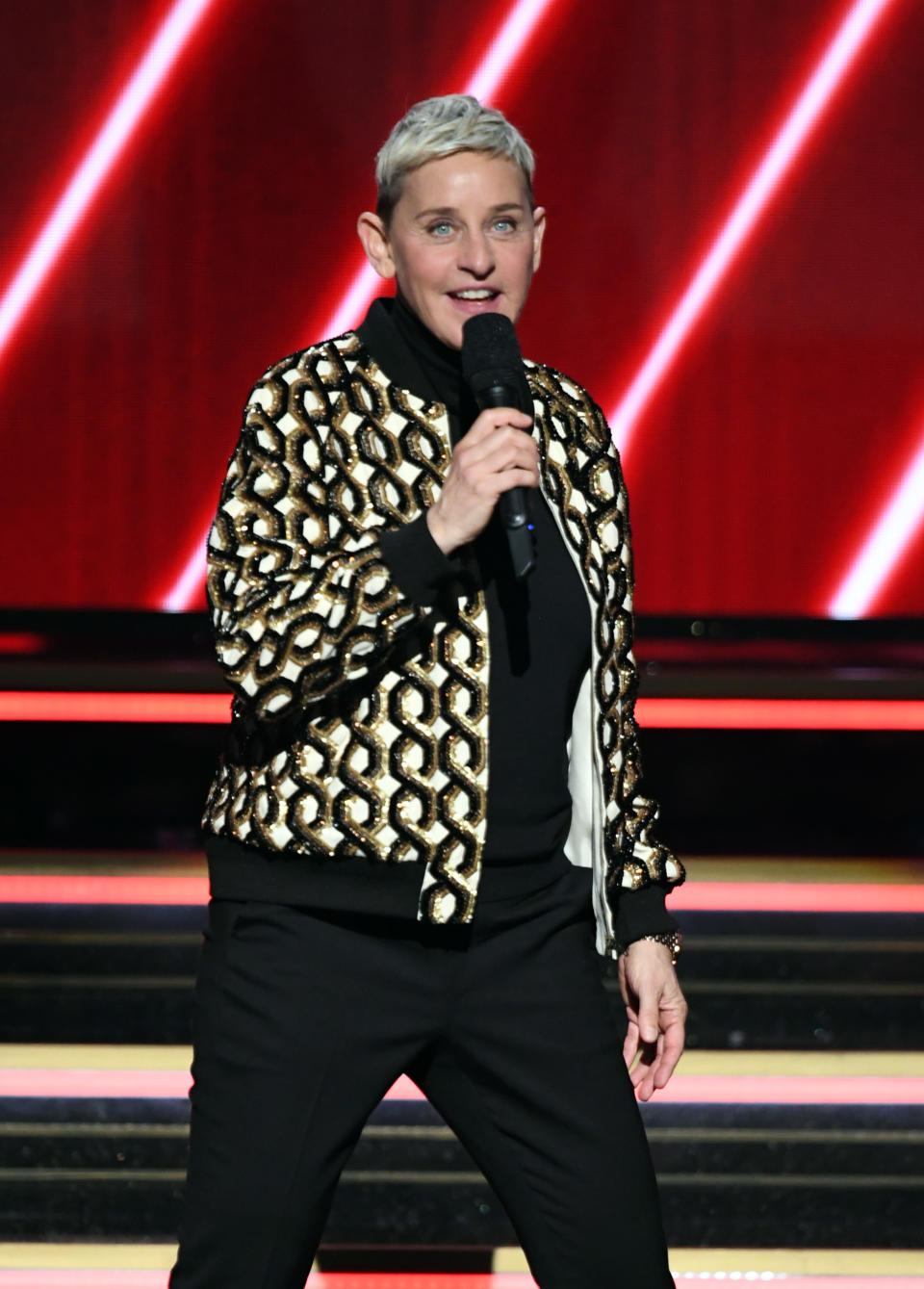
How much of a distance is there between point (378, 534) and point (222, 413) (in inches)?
94.2

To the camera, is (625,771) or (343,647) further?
(625,771)

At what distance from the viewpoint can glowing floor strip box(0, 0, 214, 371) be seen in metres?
3.37

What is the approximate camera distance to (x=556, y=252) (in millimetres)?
3420

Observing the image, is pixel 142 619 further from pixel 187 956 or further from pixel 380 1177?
pixel 380 1177

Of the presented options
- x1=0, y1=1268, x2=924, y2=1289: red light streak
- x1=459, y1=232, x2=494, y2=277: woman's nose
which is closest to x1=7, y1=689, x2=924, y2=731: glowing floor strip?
x1=0, y1=1268, x2=924, y2=1289: red light streak

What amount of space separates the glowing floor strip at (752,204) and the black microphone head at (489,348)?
227 cm

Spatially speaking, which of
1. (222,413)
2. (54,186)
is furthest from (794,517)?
(54,186)

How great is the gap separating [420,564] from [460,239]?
0.95 feet

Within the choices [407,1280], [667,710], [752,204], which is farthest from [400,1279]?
[752,204]

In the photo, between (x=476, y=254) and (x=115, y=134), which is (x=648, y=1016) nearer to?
(x=476, y=254)

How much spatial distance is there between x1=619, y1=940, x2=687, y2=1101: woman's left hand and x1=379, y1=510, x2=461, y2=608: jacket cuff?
0.42m

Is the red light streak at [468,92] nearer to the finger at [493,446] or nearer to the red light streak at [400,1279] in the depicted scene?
the red light streak at [400,1279]

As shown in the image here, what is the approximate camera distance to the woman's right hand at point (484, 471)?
1019 mm

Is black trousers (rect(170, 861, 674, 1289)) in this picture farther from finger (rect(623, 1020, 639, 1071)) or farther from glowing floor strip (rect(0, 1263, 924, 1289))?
glowing floor strip (rect(0, 1263, 924, 1289))
